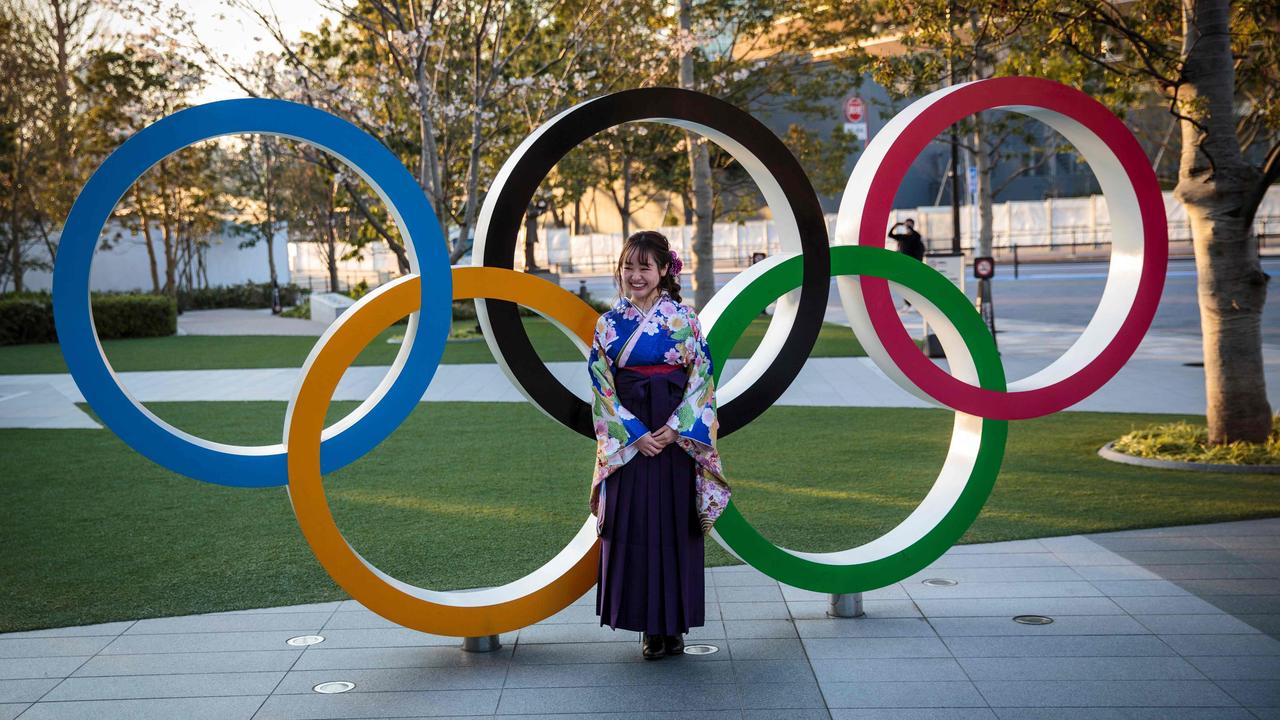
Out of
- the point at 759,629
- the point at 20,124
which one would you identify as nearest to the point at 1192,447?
the point at 759,629

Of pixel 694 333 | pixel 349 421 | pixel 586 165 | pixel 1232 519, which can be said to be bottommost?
pixel 1232 519

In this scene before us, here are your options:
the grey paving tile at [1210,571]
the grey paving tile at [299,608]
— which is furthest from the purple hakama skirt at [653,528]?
the grey paving tile at [1210,571]

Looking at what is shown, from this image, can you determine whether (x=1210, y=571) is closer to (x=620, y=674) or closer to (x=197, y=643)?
(x=620, y=674)

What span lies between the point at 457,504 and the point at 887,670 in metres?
3.89

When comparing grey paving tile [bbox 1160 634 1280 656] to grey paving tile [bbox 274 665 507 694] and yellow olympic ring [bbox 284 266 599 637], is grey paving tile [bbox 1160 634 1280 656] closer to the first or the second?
yellow olympic ring [bbox 284 266 599 637]

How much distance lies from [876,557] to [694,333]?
1511 millimetres

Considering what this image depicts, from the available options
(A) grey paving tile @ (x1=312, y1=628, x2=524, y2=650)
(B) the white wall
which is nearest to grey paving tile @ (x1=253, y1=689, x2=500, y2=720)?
(A) grey paving tile @ (x1=312, y1=628, x2=524, y2=650)

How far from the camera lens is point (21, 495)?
8.16 m

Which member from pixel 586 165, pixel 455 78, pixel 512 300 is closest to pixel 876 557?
pixel 512 300

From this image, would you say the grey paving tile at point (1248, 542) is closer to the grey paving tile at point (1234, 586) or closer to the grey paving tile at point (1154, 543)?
the grey paving tile at point (1154, 543)

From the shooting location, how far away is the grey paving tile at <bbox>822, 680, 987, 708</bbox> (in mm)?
4164

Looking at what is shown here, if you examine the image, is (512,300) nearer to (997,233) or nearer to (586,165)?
(586,165)

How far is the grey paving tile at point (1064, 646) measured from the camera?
15.2 ft

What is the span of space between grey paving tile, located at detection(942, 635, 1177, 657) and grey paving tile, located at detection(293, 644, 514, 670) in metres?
2.00
